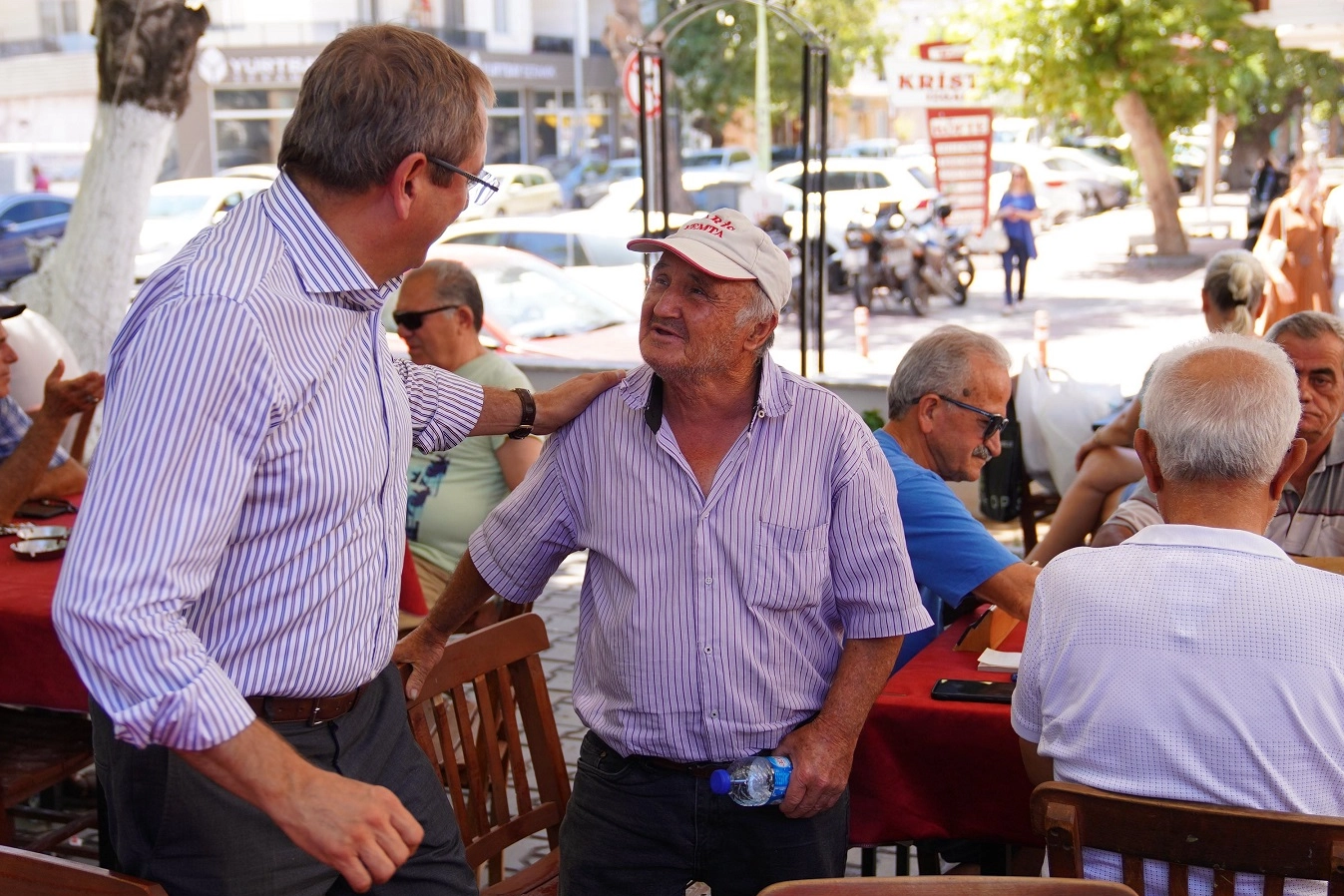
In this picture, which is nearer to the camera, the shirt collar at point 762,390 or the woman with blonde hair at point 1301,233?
the shirt collar at point 762,390

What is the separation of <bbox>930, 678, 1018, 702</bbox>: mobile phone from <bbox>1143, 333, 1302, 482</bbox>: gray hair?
652 millimetres

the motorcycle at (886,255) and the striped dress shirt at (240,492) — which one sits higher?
the striped dress shirt at (240,492)

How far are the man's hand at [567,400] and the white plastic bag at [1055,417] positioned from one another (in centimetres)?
371

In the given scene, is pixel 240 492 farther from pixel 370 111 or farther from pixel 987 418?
pixel 987 418

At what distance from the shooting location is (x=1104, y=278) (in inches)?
795

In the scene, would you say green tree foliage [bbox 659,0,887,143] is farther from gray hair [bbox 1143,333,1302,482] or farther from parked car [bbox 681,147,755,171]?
gray hair [bbox 1143,333,1302,482]

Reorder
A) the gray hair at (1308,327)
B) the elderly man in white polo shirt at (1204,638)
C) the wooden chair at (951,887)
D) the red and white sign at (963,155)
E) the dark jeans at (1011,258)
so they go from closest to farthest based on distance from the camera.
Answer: the wooden chair at (951,887), the elderly man in white polo shirt at (1204,638), the gray hair at (1308,327), the red and white sign at (963,155), the dark jeans at (1011,258)

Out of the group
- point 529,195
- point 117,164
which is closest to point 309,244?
point 117,164

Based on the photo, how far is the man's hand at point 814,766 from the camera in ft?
7.22

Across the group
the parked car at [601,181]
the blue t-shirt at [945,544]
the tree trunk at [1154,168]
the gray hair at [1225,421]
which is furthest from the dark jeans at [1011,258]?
the gray hair at [1225,421]

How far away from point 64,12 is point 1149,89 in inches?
462

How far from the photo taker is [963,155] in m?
12.0

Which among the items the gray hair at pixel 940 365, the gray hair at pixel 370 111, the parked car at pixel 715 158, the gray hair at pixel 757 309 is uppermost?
the parked car at pixel 715 158

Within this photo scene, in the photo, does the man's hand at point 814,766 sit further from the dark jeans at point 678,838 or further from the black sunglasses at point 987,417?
the black sunglasses at point 987,417
